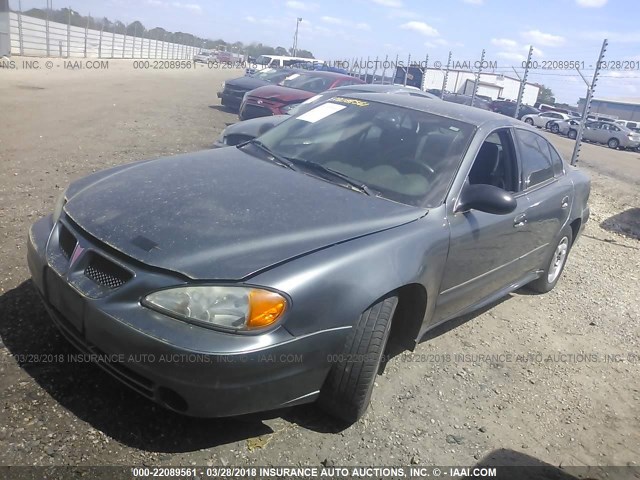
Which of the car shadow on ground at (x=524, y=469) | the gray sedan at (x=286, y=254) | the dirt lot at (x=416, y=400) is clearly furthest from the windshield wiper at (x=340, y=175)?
the car shadow on ground at (x=524, y=469)

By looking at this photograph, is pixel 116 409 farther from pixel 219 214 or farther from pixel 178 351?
pixel 219 214

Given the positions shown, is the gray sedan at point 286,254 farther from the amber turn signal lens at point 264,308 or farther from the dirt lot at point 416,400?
the dirt lot at point 416,400

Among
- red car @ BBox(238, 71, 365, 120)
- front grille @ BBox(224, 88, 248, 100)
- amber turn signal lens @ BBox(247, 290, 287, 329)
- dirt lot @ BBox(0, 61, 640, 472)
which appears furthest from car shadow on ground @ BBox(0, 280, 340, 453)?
front grille @ BBox(224, 88, 248, 100)

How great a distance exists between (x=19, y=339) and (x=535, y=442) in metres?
2.93

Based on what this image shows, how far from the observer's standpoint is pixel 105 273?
2457 millimetres

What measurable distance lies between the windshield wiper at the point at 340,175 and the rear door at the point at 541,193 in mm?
1431

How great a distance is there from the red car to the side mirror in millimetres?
7841

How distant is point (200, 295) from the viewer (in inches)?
90.5

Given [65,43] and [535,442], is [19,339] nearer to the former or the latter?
[535,442]

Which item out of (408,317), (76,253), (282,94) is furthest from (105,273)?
(282,94)

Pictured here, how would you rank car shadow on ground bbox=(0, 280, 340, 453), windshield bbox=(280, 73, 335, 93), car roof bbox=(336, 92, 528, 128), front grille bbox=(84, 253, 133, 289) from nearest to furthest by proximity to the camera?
front grille bbox=(84, 253, 133, 289) < car shadow on ground bbox=(0, 280, 340, 453) < car roof bbox=(336, 92, 528, 128) < windshield bbox=(280, 73, 335, 93)

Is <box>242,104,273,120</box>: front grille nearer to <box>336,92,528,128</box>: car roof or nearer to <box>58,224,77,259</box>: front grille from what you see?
<box>336,92,528,128</box>: car roof

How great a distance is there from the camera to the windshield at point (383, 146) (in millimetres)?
3355

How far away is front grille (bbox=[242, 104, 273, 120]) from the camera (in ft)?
35.6
